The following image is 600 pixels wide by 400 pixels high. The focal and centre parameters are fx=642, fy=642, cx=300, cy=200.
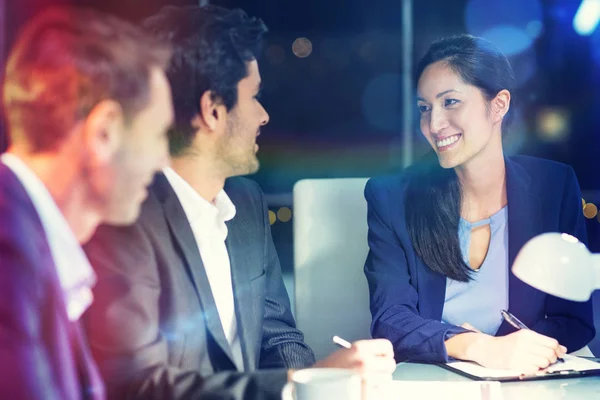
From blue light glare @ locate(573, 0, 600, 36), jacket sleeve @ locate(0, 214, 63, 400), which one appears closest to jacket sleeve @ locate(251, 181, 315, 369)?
jacket sleeve @ locate(0, 214, 63, 400)

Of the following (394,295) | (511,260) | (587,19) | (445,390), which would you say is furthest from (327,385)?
(587,19)

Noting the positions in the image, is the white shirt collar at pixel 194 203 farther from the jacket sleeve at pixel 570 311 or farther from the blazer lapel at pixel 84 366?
the jacket sleeve at pixel 570 311

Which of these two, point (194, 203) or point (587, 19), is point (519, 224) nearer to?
point (587, 19)

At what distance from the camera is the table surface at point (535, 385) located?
1193mm

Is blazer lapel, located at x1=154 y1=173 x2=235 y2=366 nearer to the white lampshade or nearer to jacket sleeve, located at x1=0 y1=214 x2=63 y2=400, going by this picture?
jacket sleeve, located at x1=0 y1=214 x2=63 y2=400

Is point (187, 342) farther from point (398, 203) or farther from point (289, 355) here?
point (398, 203)

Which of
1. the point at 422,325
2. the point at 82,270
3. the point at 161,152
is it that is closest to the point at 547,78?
the point at 422,325

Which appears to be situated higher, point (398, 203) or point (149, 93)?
point (149, 93)

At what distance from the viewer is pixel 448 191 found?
173 centimetres

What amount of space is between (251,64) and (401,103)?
97 centimetres

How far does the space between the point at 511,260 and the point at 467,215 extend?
169 mm

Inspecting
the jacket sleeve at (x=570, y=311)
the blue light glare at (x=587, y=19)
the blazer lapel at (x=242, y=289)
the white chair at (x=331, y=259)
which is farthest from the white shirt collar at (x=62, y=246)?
the blue light glare at (x=587, y=19)

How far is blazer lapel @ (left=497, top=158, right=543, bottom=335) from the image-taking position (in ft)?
5.29

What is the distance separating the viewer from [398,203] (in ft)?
5.55
